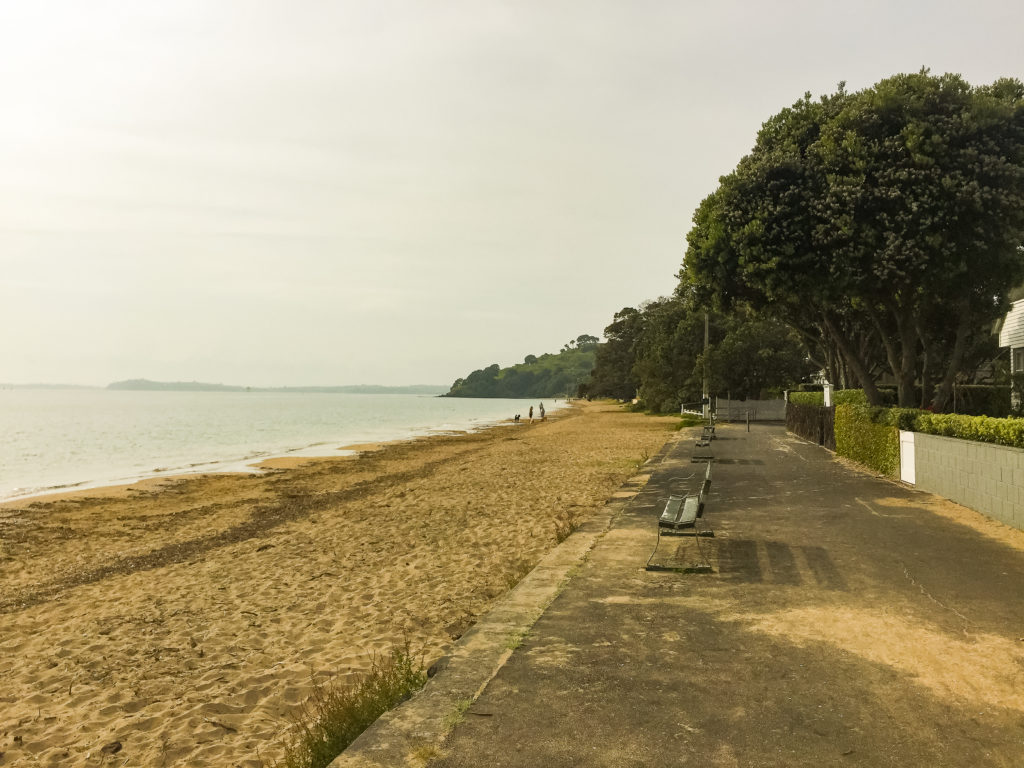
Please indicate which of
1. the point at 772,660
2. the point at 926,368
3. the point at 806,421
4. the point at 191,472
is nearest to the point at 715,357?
the point at 806,421

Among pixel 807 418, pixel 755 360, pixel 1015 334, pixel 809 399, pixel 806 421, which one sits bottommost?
pixel 806 421

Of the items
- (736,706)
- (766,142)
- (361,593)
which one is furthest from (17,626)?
(766,142)

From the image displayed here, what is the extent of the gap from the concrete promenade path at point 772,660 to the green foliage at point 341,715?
0.63 m

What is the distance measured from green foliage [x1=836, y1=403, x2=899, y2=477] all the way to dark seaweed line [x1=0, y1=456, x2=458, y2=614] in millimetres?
13150

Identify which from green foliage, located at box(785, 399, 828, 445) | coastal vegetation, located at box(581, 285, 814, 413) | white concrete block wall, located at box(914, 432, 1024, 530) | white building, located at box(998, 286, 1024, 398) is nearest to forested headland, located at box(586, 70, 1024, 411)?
white building, located at box(998, 286, 1024, 398)

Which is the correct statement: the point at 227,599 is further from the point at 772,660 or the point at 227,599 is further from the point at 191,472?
the point at 191,472

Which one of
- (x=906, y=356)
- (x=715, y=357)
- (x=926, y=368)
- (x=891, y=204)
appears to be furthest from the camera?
(x=715, y=357)

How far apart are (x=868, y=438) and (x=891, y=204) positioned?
5563 mm

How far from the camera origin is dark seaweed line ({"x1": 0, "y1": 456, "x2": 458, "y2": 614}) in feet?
34.5

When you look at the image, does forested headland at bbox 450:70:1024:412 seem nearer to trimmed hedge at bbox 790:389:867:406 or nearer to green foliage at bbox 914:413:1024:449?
trimmed hedge at bbox 790:389:867:406

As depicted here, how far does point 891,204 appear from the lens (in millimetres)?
16609

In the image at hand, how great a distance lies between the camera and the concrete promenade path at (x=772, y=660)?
3.68 m

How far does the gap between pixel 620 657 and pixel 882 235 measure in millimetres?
15311

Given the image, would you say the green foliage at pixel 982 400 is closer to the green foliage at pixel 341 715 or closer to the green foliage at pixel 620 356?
the green foliage at pixel 341 715
